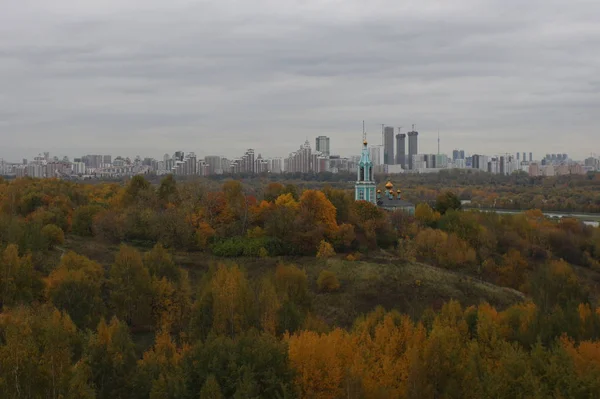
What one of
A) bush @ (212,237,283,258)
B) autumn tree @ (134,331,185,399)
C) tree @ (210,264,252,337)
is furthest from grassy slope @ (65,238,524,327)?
autumn tree @ (134,331,185,399)

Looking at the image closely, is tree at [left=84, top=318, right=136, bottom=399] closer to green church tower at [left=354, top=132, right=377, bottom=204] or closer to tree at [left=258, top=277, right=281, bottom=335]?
tree at [left=258, top=277, right=281, bottom=335]

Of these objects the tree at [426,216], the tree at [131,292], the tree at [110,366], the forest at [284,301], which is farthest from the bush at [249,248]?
the tree at [110,366]

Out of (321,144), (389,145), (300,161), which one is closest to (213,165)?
(300,161)

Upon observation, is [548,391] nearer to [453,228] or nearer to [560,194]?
[453,228]

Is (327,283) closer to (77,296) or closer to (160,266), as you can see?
(160,266)

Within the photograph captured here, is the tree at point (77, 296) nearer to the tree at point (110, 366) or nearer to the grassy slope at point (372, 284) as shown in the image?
the tree at point (110, 366)

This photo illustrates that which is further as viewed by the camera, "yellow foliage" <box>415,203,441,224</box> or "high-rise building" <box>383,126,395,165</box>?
"high-rise building" <box>383,126,395,165</box>
